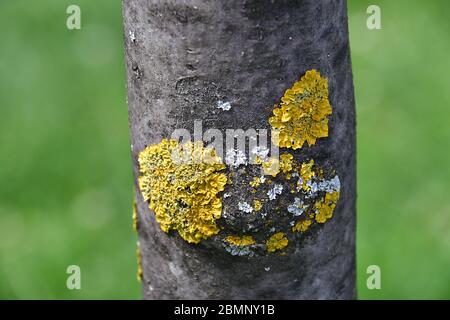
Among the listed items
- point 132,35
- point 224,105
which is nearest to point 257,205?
point 224,105

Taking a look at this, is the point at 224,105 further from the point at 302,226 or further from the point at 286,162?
the point at 302,226

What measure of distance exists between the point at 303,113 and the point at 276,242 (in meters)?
0.31

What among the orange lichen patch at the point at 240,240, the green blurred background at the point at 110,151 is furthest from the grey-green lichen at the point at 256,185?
the green blurred background at the point at 110,151

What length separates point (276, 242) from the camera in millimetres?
1537

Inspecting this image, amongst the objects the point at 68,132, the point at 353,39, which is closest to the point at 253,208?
the point at 68,132

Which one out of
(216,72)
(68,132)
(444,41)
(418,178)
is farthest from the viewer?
(444,41)

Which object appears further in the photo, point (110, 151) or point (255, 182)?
point (110, 151)

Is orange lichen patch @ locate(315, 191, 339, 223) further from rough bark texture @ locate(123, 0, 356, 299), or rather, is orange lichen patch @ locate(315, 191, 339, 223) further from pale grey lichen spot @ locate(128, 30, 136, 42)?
pale grey lichen spot @ locate(128, 30, 136, 42)

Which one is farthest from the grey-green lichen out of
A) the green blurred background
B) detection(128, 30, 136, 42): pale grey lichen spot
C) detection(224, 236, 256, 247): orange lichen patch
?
the green blurred background

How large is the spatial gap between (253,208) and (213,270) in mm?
226

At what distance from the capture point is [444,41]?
4.88 metres

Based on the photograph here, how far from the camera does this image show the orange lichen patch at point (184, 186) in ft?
4.77

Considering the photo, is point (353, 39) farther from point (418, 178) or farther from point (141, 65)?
point (141, 65)

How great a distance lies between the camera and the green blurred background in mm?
3779
